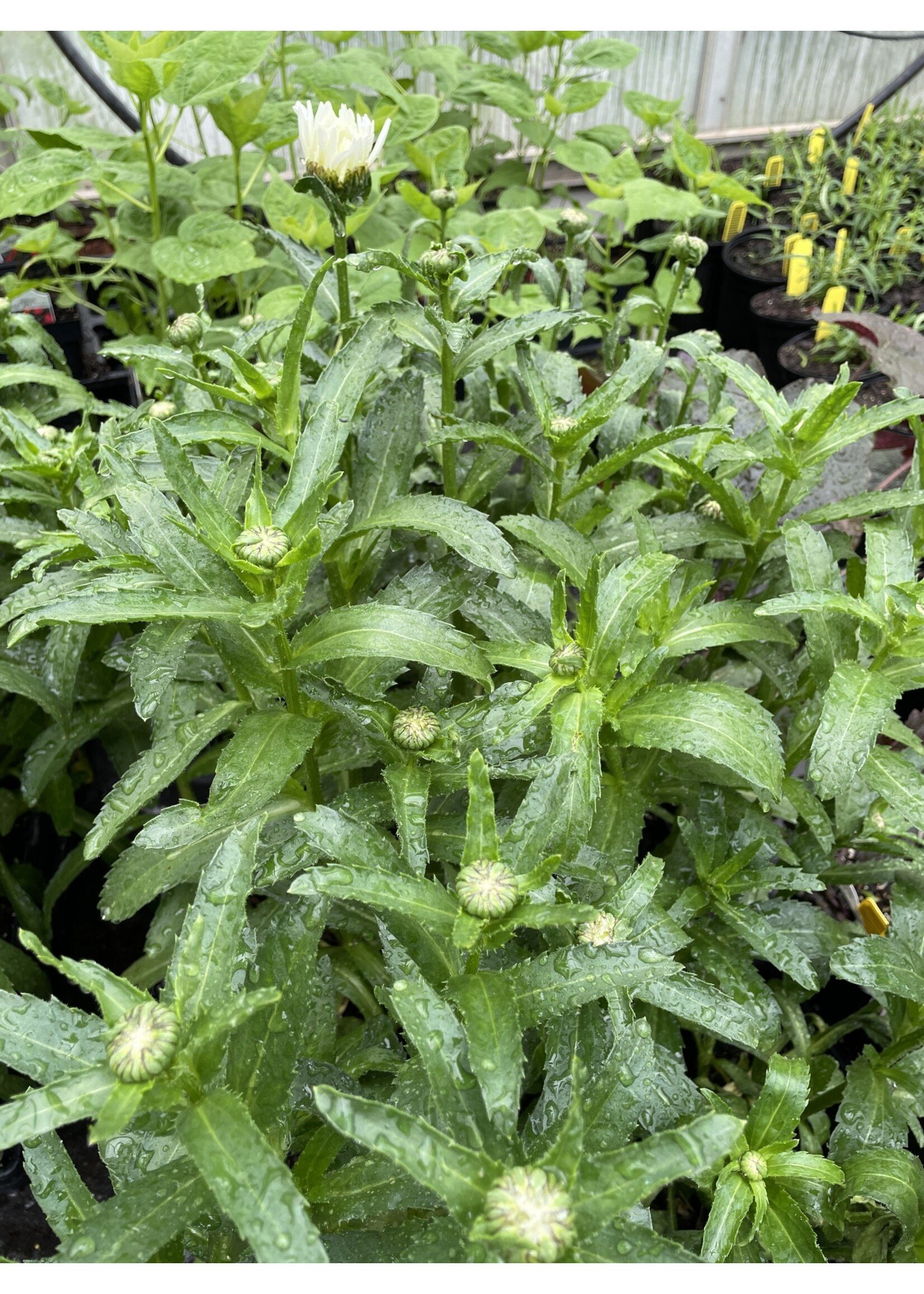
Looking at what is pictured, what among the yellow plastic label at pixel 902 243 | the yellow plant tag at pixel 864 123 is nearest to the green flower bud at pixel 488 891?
the yellow plastic label at pixel 902 243

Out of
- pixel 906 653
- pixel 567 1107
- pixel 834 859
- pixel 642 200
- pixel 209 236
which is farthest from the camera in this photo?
pixel 642 200

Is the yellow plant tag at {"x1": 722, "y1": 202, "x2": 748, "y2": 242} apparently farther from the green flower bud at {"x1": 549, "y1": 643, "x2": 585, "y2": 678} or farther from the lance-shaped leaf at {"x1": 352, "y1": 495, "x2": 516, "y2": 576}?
the green flower bud at {"x1": 549, "y1": 643, "x2": 585, "y2": 678}

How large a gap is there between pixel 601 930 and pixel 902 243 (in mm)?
2846

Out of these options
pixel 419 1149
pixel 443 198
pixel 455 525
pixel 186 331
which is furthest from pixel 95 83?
pixel 419 1149

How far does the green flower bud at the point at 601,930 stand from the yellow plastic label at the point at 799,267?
88.2 inches

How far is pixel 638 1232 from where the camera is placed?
0.61 meters

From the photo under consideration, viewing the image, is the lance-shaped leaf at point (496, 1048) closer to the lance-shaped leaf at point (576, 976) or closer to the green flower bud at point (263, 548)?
the lance-shaped leaf at point (576, 976)

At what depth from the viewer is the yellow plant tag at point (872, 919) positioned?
1.28 meters

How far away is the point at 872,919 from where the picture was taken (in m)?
1.30

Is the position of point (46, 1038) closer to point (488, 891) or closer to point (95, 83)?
point (488, 891)

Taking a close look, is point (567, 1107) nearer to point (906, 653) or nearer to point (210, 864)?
point (210, 864)

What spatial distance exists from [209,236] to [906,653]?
147 centimetres

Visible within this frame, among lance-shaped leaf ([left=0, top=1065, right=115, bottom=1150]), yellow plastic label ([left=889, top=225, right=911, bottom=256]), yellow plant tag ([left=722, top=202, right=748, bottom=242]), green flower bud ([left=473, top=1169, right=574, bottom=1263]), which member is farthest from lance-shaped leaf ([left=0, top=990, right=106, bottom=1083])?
yellow plant tag ([left=722, top=202, right=748, bottom=242])

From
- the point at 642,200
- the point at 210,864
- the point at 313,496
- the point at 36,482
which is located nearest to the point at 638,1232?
the point at 210,864
